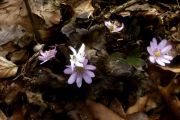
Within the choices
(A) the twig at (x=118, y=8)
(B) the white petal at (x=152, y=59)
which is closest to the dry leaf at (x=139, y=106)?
(B) the white petal at (x=152, y=59)

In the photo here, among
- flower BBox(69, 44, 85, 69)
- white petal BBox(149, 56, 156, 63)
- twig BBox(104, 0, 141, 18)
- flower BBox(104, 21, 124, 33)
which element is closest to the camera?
flower BBox(69, 44, 85, 69)

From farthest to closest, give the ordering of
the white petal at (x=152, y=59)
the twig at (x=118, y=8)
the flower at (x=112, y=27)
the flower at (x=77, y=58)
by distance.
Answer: the twig at (x=118, y=8) < the flower at (x=112, y=27) < the white petal at (x=152, y=59) < the flower at (x=77, y=58)

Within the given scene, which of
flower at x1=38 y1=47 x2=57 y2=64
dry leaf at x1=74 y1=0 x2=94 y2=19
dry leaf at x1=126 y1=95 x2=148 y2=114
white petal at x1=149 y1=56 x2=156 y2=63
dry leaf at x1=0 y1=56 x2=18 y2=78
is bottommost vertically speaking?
dry leaf at x1=126 y1=95 x2=148 y2=114

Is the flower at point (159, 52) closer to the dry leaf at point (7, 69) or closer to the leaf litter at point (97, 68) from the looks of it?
the leaf litter at point (97, 68)

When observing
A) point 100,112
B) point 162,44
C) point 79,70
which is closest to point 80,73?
point 79,70

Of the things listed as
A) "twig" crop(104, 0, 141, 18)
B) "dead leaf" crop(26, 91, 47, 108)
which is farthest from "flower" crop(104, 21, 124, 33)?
"dead leaf" crop(26, 91, 47, 108)

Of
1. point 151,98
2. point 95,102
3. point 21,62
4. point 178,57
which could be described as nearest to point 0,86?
point 21,62

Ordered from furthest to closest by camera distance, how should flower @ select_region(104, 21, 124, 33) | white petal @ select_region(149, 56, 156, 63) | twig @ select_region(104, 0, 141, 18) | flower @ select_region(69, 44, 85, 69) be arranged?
twig @ select_region(104, 0, 141, 18) → flower @ select_region(104, 21, 124, 33) → white petal @ select_region(149, 56, 156, 63) → flower @ select_region(69, 44, 85, 69)

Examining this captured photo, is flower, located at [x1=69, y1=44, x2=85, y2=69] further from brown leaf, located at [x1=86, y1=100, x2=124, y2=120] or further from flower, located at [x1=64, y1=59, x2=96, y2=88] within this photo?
brown leaf, located at [x1=86, y1=100, x2=124, y2=120]
